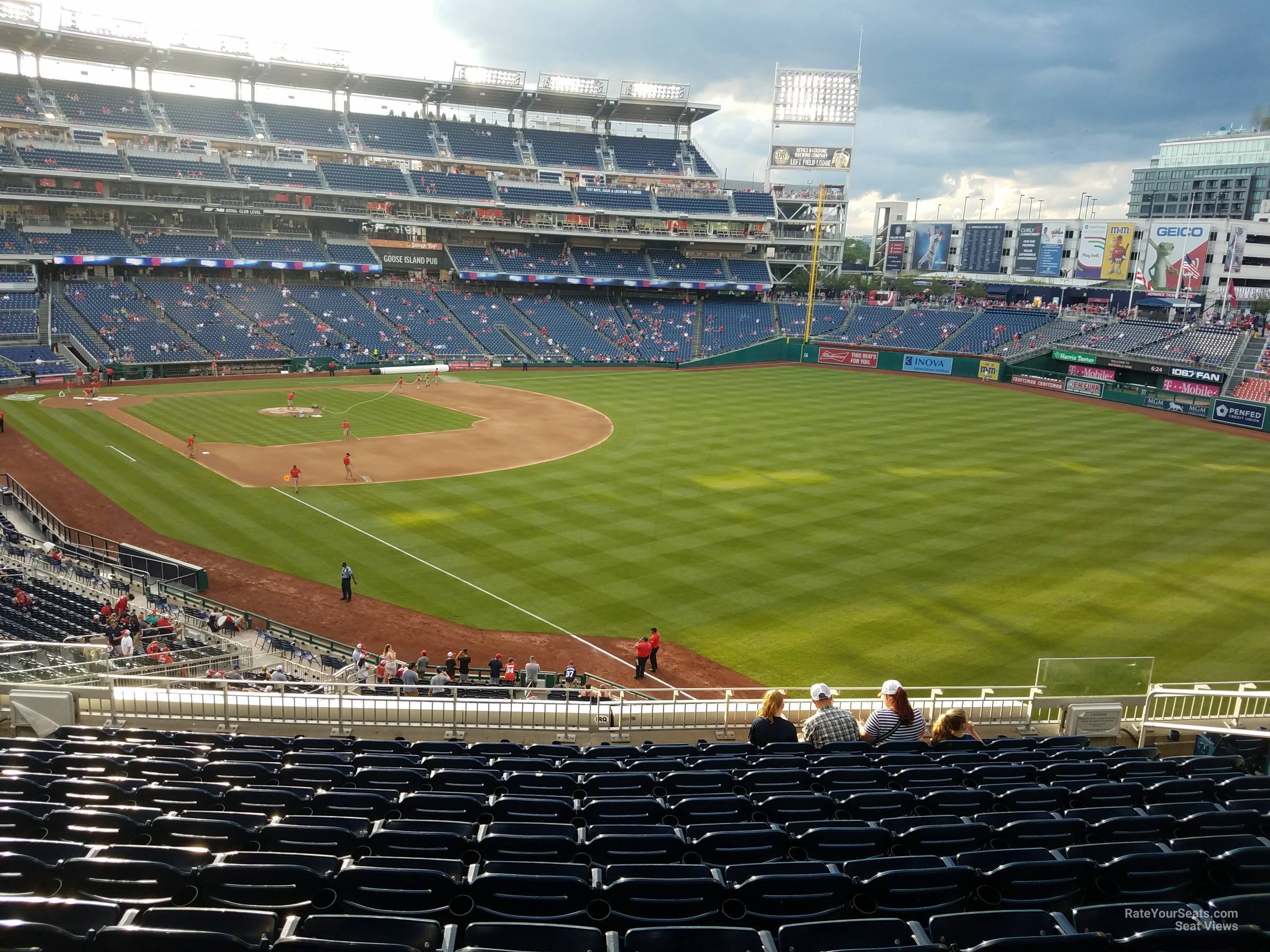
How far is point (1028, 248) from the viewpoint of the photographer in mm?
118562

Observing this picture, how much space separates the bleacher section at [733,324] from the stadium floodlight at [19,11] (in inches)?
2556

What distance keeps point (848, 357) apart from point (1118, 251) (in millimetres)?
43668

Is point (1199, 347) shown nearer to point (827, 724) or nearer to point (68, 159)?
point (827, 724)

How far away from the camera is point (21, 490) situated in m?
32.9

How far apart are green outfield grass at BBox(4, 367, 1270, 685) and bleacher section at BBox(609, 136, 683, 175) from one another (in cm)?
5962

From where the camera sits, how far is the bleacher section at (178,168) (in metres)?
73.4

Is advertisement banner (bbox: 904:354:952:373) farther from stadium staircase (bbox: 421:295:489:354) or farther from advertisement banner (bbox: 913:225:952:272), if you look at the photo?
advertisement banner (bbox: 913:225:952:272)

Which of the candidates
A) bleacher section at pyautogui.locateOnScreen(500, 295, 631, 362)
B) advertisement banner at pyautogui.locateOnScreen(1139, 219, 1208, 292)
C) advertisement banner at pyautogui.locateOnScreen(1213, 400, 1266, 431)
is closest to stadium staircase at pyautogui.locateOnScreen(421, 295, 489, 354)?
bleacher section at pyautogui.locateOnScreen(500, 295, 631, 362)

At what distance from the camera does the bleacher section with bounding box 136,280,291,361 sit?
2685 inches

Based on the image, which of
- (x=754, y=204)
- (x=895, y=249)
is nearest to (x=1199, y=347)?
(x=754, y=204)

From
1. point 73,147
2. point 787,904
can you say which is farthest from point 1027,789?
point 73,147

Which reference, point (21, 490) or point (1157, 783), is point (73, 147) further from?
point (1157, 783)

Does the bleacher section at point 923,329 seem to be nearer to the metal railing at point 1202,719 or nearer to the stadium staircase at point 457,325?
the stadium staircase at point 457,325

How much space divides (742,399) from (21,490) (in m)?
44.5
